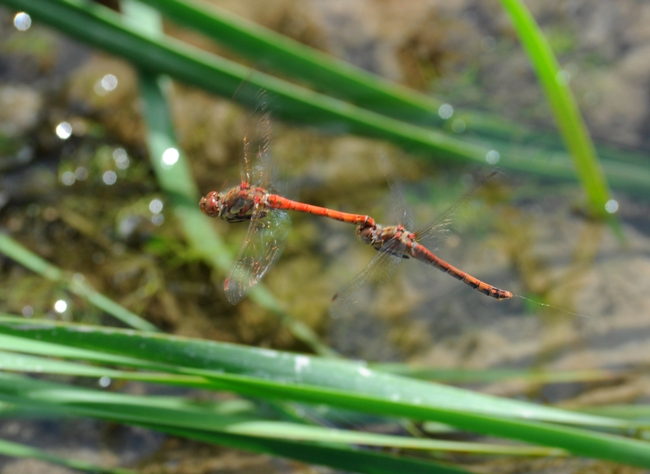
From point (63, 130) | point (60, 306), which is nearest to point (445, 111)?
point (63, 130)

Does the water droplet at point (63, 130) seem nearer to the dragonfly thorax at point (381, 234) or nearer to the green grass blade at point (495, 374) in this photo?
the dragonfly thorax at point (381, 234)

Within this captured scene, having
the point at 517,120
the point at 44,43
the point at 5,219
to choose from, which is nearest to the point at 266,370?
the point at 5,219

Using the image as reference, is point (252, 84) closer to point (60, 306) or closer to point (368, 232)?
point (368, 232)

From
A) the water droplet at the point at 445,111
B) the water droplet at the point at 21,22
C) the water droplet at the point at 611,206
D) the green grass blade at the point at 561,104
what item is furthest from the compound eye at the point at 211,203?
the water droplet at the point at 21,22

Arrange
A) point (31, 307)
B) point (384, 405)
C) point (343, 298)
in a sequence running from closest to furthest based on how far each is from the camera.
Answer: point (384, 405) < point (343, 298) < point (31, 307)

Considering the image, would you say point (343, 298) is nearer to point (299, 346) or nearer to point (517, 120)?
point (299, 346)

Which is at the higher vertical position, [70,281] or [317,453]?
[70,281]
